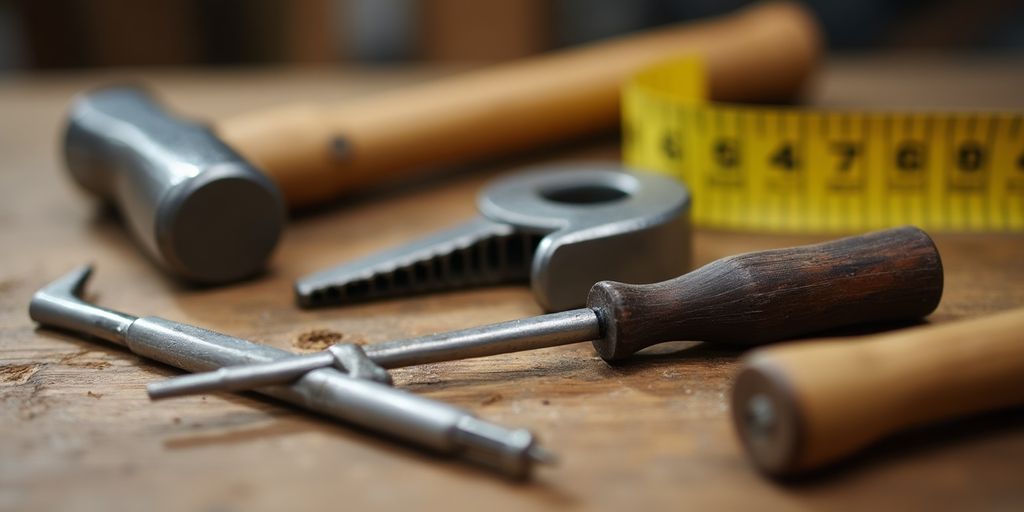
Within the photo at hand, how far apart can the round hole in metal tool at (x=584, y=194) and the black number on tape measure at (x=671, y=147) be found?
0.22 m

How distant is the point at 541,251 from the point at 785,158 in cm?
48

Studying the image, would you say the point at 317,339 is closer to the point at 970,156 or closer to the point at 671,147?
the point at 671,147

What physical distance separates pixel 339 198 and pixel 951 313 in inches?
35.5

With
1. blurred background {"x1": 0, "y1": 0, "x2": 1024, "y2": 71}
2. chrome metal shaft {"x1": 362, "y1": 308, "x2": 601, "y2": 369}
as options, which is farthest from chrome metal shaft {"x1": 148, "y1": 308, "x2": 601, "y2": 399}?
blurred background {"x1": 0, "y1": 0, "x2": 1024, "y2": 71}

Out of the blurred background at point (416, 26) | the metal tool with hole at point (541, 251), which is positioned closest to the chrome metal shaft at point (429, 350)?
the metal tool with hole at point (541, 251)

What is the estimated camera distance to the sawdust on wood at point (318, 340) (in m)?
1.01

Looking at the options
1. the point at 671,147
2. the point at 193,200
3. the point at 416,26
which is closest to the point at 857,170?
the point at 671,147

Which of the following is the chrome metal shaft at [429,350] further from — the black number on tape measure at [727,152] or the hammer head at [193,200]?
the black number on tape measure at [727,152]

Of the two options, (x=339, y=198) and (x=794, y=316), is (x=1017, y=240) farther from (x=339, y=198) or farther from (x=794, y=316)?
(x=339, y=198)

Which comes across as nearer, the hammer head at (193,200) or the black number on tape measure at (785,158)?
the hammer head at (193,200)

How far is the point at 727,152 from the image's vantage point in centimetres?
137

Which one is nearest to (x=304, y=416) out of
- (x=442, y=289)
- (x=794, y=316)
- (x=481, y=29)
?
(x=442, y=289)

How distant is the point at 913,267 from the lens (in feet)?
3.01

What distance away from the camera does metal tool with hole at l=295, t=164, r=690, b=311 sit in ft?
3.41
